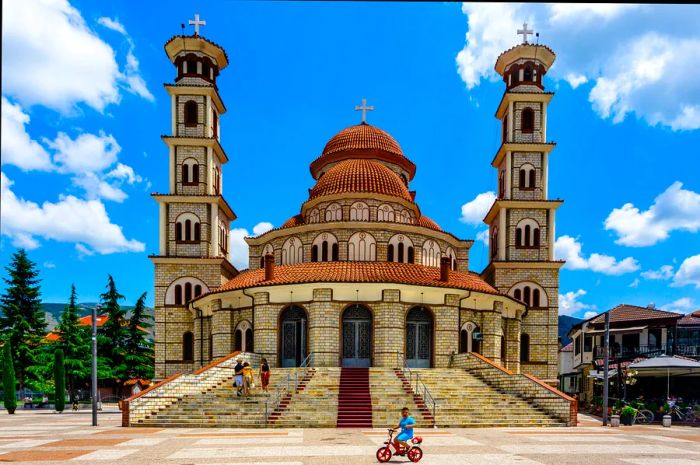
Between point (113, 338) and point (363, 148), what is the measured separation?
2673 centimetres

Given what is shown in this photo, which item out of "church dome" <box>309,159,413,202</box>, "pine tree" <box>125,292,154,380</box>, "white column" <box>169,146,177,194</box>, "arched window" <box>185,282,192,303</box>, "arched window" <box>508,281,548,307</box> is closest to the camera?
"church dome" <box>309,159,413,202</box>

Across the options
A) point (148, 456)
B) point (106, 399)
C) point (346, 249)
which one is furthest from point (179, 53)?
point (148, 456)

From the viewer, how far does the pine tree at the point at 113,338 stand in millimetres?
48000

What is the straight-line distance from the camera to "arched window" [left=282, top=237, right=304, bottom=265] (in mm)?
35906

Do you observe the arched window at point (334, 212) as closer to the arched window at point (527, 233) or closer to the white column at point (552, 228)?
the arched window at point (527, 233)

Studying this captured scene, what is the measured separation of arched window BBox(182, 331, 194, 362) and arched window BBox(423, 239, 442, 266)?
16.1m

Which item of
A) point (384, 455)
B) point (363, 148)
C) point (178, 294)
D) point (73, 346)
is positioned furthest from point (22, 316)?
point (384, 455)

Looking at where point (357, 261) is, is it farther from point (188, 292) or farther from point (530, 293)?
point (530, 293)

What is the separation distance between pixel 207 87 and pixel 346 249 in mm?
15854

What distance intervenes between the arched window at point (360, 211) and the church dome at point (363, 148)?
27.1 feet

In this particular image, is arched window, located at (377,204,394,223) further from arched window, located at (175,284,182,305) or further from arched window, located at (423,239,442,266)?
arched window, located at (175,284,182,305)

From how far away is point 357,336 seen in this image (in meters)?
30.2

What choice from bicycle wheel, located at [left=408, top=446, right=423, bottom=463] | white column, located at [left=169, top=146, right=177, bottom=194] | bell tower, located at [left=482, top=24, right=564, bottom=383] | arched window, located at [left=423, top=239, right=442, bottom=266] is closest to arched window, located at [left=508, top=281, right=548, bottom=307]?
bell tower, located at [left=482, top=24, right=564, bottom=383]

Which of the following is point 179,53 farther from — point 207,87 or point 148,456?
point 148,456
